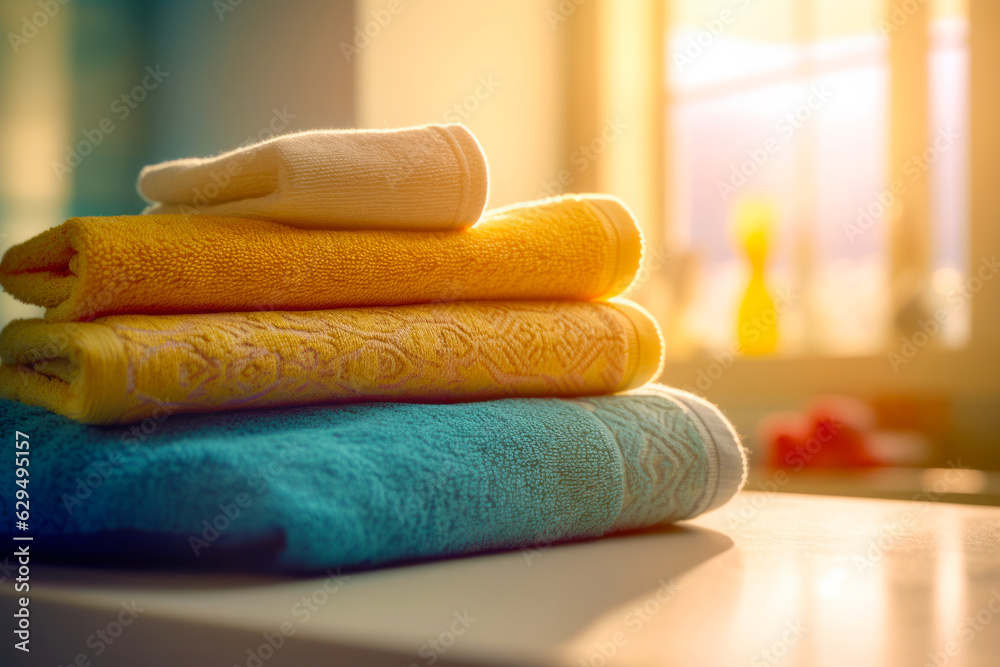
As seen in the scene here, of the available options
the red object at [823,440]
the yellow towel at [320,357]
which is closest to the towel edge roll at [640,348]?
the yellow towel at [320,357]

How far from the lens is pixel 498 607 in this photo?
0.36 m

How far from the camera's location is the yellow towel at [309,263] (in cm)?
45

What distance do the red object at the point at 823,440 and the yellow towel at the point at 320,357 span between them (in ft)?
3.35

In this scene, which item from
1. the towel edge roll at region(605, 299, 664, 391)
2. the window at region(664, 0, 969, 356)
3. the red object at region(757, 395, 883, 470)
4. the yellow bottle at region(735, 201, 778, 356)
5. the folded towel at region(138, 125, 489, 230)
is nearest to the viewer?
the folded towel at region(138, 125, 489, 230)

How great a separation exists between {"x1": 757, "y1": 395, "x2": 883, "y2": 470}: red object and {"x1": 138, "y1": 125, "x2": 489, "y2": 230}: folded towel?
1159mm

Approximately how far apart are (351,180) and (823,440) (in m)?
1.25

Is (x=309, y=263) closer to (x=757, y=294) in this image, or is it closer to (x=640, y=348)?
(x=640, y=348)

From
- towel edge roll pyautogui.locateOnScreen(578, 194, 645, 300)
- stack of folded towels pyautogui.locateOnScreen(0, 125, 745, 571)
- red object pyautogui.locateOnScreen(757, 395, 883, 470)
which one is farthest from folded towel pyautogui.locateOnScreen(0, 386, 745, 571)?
red object pyautogui.locateOnScreen(757, 395, 883, 470)

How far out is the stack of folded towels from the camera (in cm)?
42

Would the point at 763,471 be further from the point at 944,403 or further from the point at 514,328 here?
the point at 514,328

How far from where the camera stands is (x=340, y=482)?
422 mm

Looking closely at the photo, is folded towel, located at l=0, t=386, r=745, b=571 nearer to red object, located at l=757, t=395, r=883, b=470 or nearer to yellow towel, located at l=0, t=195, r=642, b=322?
yellow towel, located at l=0, t=195, r=642, b=322

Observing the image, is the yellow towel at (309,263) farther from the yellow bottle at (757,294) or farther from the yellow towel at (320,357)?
the yellow bottle at (757,294)

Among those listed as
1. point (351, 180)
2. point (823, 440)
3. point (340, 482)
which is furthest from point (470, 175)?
point (823, 440)
